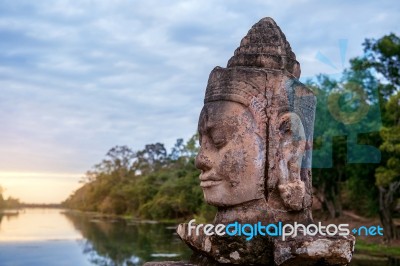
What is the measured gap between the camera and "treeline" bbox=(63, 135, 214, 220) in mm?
44406

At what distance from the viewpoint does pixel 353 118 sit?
61.3ft

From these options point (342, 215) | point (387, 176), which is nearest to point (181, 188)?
point (342, 215)

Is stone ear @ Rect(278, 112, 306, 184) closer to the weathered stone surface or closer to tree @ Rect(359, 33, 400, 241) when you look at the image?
the weathered stone surface

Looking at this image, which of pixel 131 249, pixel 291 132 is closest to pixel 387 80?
pixel 131 249

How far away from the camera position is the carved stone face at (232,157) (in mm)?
5098

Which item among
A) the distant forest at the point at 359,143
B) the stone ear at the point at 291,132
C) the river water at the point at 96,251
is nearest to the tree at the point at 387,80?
the distant forest at the point at 359,143

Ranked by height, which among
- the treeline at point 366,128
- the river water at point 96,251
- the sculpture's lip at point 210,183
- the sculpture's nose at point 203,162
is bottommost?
the river water at point 96,251

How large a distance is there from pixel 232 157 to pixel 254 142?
0.26 m

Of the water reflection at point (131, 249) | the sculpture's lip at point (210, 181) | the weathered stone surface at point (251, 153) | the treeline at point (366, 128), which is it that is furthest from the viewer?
the water reflection at point (131, 249)

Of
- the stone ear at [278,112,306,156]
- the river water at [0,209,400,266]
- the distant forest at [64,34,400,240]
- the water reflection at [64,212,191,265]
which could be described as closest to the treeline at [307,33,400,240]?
the distant forest at [64,34,400,240]

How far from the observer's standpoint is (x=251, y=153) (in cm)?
510

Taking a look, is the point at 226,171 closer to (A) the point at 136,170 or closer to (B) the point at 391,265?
(B) the point at 391,265

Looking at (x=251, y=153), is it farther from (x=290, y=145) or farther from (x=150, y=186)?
(x=150, y=186)

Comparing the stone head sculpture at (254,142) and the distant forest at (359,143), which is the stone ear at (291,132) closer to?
the stone head sculpture at (254,142)
